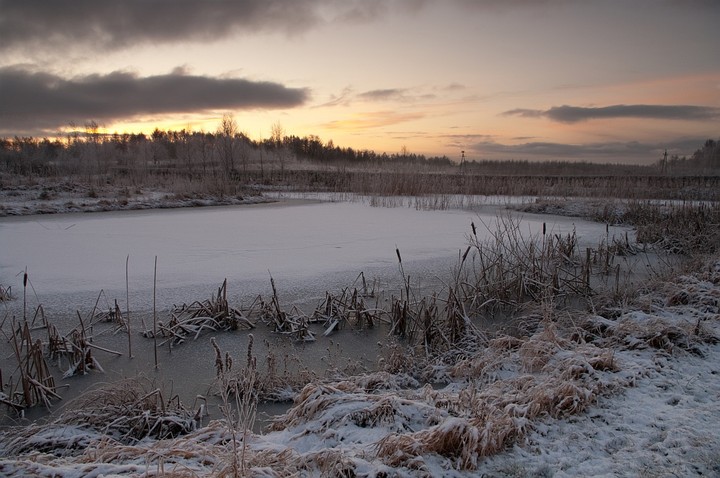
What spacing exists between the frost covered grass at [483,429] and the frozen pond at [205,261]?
990 millimetres

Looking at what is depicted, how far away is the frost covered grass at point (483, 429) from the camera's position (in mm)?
2113

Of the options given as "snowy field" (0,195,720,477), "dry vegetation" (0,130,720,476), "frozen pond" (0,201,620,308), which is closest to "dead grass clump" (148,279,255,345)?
"dry vegetation" (0,130,720,476)

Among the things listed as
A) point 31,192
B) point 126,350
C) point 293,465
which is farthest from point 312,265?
point 31,192

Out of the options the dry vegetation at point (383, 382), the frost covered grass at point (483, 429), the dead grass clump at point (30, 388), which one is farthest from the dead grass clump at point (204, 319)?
the frost covered grass at point (483, 429)

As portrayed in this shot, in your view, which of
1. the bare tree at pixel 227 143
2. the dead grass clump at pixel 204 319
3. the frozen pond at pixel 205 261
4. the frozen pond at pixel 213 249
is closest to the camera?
the frozen pond at pixel 205 261

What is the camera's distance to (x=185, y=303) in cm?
507

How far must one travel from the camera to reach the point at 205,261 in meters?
7.45

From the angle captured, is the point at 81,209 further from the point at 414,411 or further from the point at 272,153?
the point at 272,153

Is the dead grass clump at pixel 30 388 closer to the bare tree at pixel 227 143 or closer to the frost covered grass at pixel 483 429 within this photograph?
the frost covered grass at pixel 483 429

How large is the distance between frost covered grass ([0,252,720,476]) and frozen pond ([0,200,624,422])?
0.99 m

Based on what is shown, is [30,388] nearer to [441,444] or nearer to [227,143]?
[441,444]

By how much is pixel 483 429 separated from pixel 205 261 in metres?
6.10

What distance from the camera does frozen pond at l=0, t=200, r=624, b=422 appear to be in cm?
431

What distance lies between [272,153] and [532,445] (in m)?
58.0
